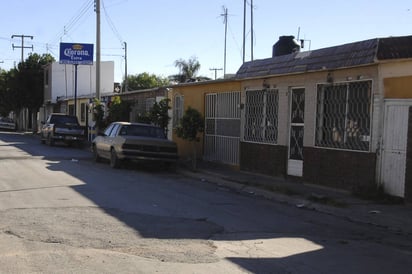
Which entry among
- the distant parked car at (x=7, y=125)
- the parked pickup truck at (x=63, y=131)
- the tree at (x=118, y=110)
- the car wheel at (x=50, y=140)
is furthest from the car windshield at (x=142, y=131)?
the distant parked car at (x=7, y=125)

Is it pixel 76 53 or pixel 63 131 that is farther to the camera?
pixel 76 53

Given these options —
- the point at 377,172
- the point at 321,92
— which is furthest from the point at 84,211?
the point at 321,92

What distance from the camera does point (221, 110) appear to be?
2038cm

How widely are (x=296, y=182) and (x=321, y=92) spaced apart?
102 inches

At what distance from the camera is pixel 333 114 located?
14.2 meters

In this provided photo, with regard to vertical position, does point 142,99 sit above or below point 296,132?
above

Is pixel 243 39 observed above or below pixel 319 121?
above

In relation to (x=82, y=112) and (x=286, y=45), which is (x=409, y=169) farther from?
(x=82, y=112)

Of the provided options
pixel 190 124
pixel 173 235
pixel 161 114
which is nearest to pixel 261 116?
pixel 190 124

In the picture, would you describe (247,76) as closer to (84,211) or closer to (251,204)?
(251,204)

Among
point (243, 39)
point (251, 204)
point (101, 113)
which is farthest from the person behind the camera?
point (243, 39)

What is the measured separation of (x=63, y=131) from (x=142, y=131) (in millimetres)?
12950

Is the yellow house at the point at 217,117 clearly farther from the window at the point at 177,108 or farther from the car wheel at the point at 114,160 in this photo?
the car wheel at the point at 114,160

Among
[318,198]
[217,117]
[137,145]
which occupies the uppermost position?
[217,117]
